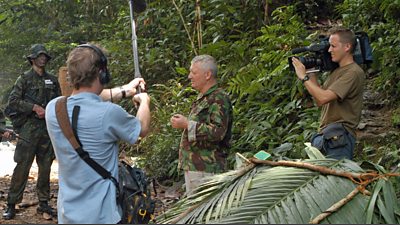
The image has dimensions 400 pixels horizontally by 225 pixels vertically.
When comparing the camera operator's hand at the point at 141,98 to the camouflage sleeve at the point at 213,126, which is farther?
the camouflage sleeve at the point at 213,126

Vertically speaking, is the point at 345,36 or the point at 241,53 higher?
the point at 345,36

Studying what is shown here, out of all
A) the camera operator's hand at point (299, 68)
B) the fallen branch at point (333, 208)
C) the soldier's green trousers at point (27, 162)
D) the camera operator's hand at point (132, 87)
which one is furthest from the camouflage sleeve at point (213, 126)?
the soldier's green trousers at point (27, 162)

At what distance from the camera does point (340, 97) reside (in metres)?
4.67

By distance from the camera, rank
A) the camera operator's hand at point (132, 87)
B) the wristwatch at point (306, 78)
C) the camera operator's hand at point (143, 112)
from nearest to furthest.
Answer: the camera operator's hand at point (143, 112) < the camera operator's hand at point (132, 87) < the wristwatch at point (306, 78)

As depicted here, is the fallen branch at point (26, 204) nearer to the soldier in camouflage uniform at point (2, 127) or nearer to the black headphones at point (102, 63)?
the soldier in camouflage uniform at point (2, 127)

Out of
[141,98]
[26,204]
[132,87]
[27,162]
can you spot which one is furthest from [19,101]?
[141,98]

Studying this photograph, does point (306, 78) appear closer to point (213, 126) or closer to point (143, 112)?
point (213, 126)

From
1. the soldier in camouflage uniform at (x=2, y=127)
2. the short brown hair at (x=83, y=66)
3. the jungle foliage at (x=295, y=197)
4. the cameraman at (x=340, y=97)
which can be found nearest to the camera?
the short brown hair at (x=83, y=66)

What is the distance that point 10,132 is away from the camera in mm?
7609

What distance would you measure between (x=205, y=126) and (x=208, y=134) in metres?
0.07

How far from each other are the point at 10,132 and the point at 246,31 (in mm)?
4686

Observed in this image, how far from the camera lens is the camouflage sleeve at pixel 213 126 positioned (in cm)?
491

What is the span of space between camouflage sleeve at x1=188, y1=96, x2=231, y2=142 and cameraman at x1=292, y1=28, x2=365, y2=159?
0.76 metres

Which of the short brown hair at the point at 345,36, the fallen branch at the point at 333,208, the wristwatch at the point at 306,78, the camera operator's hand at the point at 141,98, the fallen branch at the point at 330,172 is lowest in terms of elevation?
the fallen branch at the point at 333,208
